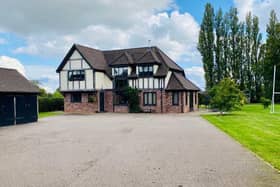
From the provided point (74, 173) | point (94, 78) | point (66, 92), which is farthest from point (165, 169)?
point (66, 92)

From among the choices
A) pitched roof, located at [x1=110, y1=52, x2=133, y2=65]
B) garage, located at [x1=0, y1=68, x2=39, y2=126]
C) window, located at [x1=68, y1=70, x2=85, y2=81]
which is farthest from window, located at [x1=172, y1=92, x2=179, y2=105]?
garage, located at [x1=0, y1=68, x2=39, y2=126]

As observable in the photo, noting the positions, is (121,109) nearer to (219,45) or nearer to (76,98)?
(76,98)

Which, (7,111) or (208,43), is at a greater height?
(208,43)

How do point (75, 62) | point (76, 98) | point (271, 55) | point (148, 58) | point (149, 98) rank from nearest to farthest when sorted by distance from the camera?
point (149, 98) → point (148, 58) → point (75, 62) → point (76, 98) → point (271, 55)

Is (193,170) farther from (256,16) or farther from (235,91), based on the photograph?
(256,16)

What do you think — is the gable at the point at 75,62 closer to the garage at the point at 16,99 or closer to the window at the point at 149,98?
the window at the point at 149,98

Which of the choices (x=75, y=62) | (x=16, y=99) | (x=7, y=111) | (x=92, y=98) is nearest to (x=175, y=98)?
(x=92, y=98)

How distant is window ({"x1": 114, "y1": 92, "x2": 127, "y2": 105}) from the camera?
28.2m

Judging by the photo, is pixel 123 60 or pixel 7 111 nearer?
pixel 7 111

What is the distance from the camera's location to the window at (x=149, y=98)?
27.0 m

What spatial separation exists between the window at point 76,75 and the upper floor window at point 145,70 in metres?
6.62

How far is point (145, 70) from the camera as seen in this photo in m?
27.2

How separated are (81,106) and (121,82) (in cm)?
558

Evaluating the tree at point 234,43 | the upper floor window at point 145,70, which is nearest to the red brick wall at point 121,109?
the upper floor window at point 145,70
